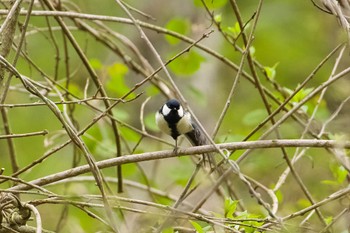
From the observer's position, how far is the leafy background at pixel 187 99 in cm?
295

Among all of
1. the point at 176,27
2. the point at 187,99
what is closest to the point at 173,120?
the point at 176,27

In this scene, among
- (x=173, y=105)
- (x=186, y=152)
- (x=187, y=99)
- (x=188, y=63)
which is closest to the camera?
(x=186, y=152)

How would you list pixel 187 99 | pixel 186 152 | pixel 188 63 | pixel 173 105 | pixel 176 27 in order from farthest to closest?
1. pixel 187 99
2. pixel 188 63
3. pixel 176 27
4. pixel 173 105
5. pixel 186 152

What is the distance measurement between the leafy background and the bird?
13 centimetres

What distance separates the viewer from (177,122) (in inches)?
124

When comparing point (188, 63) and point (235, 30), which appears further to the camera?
point (188, 63)

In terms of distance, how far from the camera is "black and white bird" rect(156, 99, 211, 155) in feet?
10.3

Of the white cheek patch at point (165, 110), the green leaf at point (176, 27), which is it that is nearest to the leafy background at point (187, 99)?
the green leaf at point (176, 27)

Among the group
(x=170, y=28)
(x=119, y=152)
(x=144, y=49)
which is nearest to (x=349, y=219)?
(x=119, y=152)

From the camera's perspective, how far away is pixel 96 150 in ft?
11.8

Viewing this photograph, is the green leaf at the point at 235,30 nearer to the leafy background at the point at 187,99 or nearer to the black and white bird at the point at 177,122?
the leafy background at the point at 187,99

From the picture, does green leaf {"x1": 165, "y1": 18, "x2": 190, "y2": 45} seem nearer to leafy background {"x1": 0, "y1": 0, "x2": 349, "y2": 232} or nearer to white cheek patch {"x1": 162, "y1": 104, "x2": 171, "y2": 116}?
leafy background {"x1": 0, "y1": 0, "x2": 349, "y2": 232}

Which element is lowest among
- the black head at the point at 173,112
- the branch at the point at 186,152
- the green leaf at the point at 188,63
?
the branch at the point at 186,152

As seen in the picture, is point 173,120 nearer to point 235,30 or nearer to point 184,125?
point 184,125
